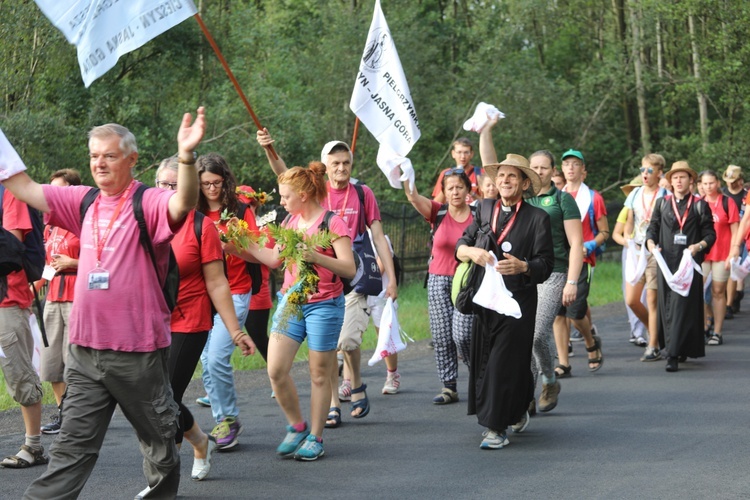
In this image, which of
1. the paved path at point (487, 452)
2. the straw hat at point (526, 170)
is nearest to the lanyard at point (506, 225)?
the straw hat at point (526, 170)

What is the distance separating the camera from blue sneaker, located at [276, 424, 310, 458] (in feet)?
23.6

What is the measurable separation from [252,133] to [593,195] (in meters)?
11.5

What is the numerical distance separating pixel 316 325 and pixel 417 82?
64.0 feet

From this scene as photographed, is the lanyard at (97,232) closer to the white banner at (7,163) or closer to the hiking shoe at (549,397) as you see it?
the white banner at (7,163)

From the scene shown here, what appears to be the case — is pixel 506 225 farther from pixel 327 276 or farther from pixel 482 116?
pixel 327 276

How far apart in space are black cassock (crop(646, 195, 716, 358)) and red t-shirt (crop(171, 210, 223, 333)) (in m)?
5.90

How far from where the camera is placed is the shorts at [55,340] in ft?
25.5

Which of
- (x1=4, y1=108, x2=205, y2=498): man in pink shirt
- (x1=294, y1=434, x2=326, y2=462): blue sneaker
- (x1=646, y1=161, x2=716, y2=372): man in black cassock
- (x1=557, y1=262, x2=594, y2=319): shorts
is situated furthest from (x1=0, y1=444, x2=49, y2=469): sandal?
(x1=646, y1=161, x2=716, y2=372): man in black cassock

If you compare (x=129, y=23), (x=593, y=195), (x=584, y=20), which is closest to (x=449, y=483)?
(x=129, y=23)

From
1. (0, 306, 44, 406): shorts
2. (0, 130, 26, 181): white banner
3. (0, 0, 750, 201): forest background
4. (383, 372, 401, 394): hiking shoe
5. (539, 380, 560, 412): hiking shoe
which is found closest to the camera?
(0, 130, 26, 181): white banner

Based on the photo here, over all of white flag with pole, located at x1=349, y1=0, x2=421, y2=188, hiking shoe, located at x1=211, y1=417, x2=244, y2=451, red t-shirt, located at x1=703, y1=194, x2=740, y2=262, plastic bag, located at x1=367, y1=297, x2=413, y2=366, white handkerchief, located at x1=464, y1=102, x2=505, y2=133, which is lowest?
hiking shoe, located at x1=211, y1=417, x2=244, y2=451

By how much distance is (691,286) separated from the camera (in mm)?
11141

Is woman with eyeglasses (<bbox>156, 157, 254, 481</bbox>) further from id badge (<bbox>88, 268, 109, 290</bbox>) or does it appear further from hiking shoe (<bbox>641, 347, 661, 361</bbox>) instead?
hiking shoe (<bbox>641, 347, 661, 361</bbox>)

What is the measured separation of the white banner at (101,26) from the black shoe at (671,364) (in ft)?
21.4
